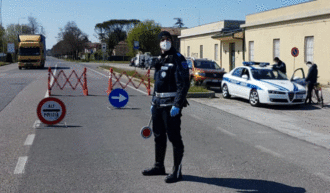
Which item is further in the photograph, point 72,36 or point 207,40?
point 72,36

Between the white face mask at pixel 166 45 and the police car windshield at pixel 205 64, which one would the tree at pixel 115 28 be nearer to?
the police car windshield at pixel 205 64

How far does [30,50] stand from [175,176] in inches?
1595

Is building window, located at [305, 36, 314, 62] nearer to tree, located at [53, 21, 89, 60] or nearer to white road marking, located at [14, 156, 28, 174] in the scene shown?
white road marking, located at [14, 156, 28, 174]

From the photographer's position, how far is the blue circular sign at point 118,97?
40.7ft

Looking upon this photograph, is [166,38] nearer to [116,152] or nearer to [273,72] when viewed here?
[116,152]

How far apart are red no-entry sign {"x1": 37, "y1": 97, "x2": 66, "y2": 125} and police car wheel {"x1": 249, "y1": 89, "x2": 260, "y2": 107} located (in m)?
7.58

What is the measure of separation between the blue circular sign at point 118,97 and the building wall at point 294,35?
1411 cm

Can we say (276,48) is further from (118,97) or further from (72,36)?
(72,36)

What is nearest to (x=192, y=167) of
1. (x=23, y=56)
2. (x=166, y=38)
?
(x=166, y=38)

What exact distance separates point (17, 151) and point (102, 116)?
436 centimetres

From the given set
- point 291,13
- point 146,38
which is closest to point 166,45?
point 291,13

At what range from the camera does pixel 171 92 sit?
17.3ft

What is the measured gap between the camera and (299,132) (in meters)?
9.55

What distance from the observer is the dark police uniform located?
16.9 feet
